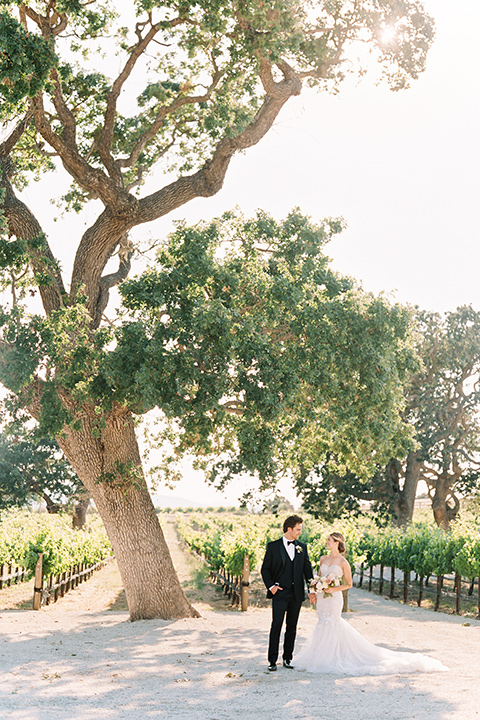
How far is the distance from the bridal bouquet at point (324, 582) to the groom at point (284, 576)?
0.30m

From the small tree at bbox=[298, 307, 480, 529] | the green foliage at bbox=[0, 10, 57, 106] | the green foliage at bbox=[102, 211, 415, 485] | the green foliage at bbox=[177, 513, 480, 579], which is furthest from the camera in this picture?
the small tree at bbox=[298, 307, 480, 529]

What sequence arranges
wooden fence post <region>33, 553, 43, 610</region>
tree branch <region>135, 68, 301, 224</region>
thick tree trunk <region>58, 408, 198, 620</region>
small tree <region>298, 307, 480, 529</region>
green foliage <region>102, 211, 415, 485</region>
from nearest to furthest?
green foliage <region>102, 211, 415, 485</region>
thick tree trunk <region>58, 408, 198, 620</region>
tree branch <region>135, 68, 301, 224</region>
wooden fence post <region>33, 553, 43, 610</region>
small tree <region>298, 307, 480, 529</region>

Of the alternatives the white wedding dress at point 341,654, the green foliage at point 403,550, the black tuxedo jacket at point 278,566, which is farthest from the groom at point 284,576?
the green foliage at point 403,550

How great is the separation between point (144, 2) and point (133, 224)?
3.98m

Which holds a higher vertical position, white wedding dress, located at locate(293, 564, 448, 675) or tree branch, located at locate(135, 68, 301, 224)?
tree branch, located at locate(135, 68, 301, 224)

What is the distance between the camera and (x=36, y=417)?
42.9 feet

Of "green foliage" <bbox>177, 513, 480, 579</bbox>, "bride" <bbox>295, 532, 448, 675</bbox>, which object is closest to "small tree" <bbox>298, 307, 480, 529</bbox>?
"green foliage" <bbox>177, 513, 480, 579</bbox>

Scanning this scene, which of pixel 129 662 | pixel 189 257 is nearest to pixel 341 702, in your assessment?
pixel 129 662

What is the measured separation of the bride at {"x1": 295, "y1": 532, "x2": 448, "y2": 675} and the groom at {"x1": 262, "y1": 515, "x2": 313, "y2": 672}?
0.28 meters

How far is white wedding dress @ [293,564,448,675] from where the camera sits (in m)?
8.03

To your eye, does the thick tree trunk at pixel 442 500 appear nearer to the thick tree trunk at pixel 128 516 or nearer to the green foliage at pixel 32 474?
the green foliage at pixel 32 474

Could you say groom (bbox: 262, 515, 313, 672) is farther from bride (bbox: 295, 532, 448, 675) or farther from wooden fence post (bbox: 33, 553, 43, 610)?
wooden fence post (bbox: 33, 553, 43, 610)

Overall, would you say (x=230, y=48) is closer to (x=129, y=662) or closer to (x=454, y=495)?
(x=129, y=662)

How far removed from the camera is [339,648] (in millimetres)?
8344
